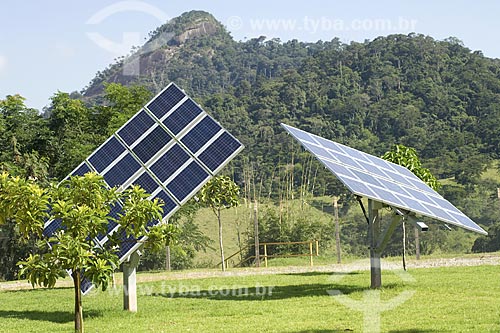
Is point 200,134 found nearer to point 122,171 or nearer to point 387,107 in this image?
point 122,171

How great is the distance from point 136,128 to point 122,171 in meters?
1.43

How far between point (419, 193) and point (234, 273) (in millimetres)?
10571

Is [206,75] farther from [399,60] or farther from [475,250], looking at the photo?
[475,250]

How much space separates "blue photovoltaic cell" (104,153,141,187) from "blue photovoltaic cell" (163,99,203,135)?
127 centimetres

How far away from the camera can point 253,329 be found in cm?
1505

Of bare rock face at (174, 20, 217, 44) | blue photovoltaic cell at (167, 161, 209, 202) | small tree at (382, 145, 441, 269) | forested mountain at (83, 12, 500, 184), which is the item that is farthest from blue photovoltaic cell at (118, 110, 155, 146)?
bare rock face at (174, 20, 217, 44)

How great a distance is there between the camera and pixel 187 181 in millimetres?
18000

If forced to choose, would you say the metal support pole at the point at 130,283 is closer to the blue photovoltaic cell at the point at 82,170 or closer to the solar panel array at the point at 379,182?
the blue photovoltaic cell at the point at 82,170

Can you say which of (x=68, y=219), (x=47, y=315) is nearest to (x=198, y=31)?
(x=47, y=315)

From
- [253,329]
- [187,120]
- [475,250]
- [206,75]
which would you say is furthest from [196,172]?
[206,75]

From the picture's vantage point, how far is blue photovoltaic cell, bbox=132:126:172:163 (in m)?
19.0

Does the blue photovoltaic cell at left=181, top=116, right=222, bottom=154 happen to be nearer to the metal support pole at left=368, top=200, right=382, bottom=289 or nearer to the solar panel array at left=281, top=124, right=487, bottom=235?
the solar panel array at left=281, top=124, right=487, bottom=235

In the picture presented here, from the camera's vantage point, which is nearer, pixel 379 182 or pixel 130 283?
pixel 130 283

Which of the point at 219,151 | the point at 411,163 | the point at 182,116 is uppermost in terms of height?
the point at 182,116
